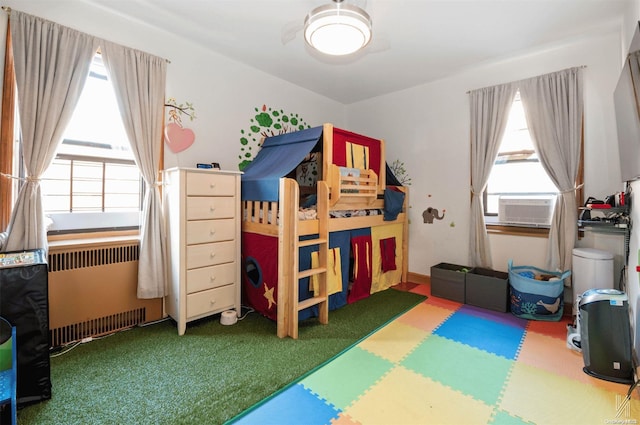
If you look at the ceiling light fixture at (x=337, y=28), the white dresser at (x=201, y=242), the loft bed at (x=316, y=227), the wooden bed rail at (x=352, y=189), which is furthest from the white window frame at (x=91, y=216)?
the ceiling light fixture at (x=337, y=28)

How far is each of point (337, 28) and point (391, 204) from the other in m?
2.12

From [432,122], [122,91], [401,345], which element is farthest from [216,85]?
[401,345]

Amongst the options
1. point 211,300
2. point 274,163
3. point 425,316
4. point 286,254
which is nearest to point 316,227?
point 286,254

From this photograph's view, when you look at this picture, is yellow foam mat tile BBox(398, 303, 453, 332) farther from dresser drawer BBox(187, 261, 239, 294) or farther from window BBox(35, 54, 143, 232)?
window BBox(35, 54, 143, 232)

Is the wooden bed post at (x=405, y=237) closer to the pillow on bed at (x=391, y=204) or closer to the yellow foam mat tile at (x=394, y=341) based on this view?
the pillow on bed at (x=391, y=204)

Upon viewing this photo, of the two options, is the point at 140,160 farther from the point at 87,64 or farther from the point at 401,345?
the point at 401,345

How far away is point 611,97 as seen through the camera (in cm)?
270

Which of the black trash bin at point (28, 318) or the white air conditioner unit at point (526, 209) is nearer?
the black trash bin at point (28, 318)

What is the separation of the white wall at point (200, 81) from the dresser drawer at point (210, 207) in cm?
61

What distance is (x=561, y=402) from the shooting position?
1687 mm

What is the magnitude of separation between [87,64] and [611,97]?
447 centimetres

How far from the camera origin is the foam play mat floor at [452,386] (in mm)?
1576

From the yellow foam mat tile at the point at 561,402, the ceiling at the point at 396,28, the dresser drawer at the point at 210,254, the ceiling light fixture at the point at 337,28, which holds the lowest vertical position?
the yellow foam mat tile at the point at 561,402

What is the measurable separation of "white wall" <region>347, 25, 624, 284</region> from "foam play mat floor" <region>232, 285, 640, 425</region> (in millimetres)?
1332
